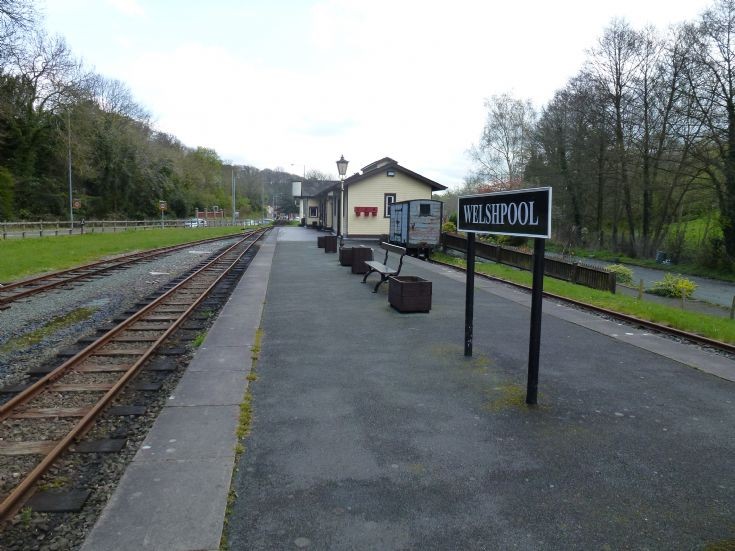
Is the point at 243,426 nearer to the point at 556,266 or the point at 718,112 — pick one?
the point at 556,266

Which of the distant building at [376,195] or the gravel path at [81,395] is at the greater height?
the distant building at [376,195]

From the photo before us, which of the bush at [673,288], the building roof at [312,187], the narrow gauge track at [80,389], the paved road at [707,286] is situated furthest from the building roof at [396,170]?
the building roof at [312,187]

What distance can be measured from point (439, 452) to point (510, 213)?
95.7 inches

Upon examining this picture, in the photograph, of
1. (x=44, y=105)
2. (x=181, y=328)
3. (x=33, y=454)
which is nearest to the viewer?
(x=33, y=454)

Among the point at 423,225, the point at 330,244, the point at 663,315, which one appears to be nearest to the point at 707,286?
the point at 423,225

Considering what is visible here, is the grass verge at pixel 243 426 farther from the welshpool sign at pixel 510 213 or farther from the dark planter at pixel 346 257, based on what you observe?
the dark planter at pixel 346 257

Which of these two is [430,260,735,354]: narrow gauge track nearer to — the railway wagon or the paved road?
the paved road

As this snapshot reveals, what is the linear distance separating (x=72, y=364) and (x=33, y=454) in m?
2.49

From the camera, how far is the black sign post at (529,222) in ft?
15.7

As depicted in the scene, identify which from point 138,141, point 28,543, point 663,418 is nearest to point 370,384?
point 663,418

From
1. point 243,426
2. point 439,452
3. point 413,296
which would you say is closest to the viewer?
point 439,452

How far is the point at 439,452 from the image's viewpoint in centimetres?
423

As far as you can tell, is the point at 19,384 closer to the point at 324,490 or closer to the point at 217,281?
the point at 324,490

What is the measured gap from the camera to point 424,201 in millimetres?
24562
